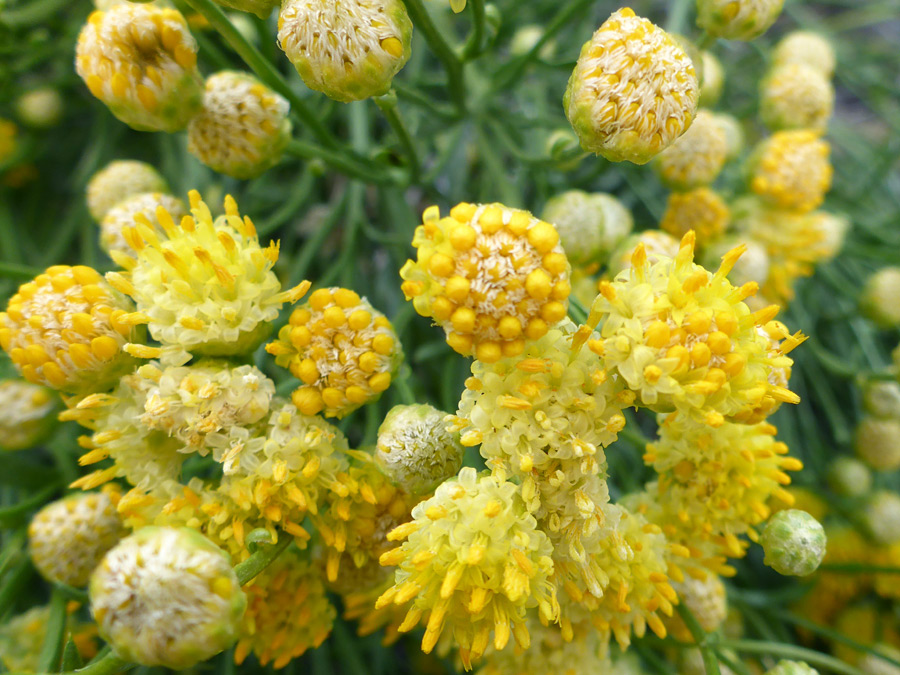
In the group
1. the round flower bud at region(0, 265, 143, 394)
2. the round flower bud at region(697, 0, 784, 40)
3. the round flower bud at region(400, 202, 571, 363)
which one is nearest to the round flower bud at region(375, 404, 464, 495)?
the round flower bud at region(400, 202, 571, 363)

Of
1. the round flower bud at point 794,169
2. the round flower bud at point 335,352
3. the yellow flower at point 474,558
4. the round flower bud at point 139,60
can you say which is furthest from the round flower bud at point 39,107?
the round flower bud at point 794,169

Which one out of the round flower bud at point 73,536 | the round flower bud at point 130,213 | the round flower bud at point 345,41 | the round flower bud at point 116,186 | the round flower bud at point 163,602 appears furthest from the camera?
the round flower bud at point 116,186

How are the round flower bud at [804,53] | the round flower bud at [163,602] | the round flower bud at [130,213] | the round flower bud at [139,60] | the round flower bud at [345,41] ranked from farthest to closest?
the round flower bud at [804,53]
the round flower bud at [130,213]
the round flower bud at [139,60]
the round flower bud at [345,41]
the round flower bud at [163,602]

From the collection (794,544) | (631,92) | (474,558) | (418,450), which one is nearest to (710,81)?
(631,92)

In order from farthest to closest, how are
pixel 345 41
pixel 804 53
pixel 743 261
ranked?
1. pixel 804 53
2. pixel 743 261
3. pixel 345 41

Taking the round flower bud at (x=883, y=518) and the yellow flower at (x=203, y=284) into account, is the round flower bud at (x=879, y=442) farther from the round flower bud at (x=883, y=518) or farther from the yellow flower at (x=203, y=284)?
the yellow flower at (x=203, y=284)

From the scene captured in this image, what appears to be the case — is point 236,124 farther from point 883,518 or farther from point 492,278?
point 883,518
